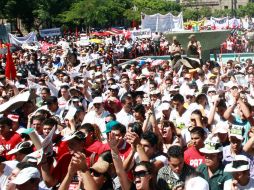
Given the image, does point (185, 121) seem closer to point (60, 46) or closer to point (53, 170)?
point (53, 170)

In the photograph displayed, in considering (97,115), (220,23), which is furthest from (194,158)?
(220,23)

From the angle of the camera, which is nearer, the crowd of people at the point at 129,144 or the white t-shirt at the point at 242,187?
the crowd of people at the point at 129,144

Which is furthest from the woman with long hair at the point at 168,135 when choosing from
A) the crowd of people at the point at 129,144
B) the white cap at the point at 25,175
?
the white cap at the point at 25,175

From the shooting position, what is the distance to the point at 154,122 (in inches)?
243

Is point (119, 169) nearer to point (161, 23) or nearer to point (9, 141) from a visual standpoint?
point (9, 141)

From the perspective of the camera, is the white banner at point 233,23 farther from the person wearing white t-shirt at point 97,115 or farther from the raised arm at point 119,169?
the raised arm at point 119,169

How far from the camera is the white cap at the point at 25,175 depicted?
4.10 metres

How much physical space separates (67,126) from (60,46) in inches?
779

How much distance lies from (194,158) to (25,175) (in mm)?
1996

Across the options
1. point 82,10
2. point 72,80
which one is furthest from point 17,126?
point 82,10

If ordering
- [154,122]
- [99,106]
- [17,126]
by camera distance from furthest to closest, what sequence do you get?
[99,106], [17,126], [154,122]

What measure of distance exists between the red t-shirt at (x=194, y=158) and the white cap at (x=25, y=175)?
5.89 feet

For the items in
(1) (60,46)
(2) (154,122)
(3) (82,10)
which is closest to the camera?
(2) (154,122)

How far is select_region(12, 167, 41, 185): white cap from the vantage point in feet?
13.5
